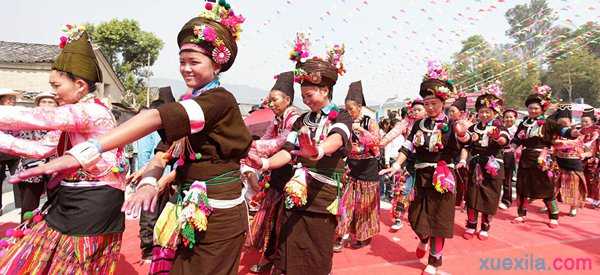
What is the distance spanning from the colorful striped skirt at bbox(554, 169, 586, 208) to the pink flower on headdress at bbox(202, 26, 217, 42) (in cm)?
852

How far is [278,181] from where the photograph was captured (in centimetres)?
446

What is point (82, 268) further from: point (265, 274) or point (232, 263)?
point (265, 274)

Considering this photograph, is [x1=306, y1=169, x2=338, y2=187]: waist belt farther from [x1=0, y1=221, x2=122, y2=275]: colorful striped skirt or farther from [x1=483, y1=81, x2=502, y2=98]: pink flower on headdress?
[x1=483, y1=81, x2=502, y2=98]: pink flower on headdress

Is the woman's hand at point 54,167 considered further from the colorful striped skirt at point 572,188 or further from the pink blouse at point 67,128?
the colorful striped skirt at point 572,188

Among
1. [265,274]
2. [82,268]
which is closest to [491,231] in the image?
[265,274]

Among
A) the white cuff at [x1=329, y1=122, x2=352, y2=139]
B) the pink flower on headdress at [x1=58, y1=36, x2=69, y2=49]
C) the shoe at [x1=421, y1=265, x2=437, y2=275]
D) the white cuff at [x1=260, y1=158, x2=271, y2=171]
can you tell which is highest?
the pink flower on headdress at [x1=58, y1=36, x2=69, y2=49]

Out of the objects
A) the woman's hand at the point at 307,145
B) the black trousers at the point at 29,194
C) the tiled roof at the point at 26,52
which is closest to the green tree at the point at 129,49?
the tiled roof at the point at 26,52

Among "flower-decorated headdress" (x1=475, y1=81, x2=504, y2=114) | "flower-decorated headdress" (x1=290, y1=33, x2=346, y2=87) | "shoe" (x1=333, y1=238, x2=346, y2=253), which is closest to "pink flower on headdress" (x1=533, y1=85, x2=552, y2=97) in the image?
"flower-decorated headdress" (x1=475, y1=81, x2=504, y2=114)

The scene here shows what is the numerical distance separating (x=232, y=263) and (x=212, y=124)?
837mm

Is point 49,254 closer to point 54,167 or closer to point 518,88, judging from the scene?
point 54,167

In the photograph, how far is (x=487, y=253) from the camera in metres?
5.20

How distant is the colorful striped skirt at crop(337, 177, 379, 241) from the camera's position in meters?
5.48

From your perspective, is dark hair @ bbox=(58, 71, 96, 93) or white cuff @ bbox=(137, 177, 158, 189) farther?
dark hair @ bbox=(58, 71, 96, 93)

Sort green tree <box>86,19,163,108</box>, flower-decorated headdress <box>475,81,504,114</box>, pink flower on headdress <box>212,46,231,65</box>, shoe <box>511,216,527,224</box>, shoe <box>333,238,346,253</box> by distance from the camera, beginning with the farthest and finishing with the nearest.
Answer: green tree <box>86,19,163,108</box>
shoe <box>511,216,527,224</box>
flower-decorated headdress <box>475,81,504,114</box>
shoe <box>333,238,346,253</box>
pink flower on headdress <box>212,46,231,65</box>
